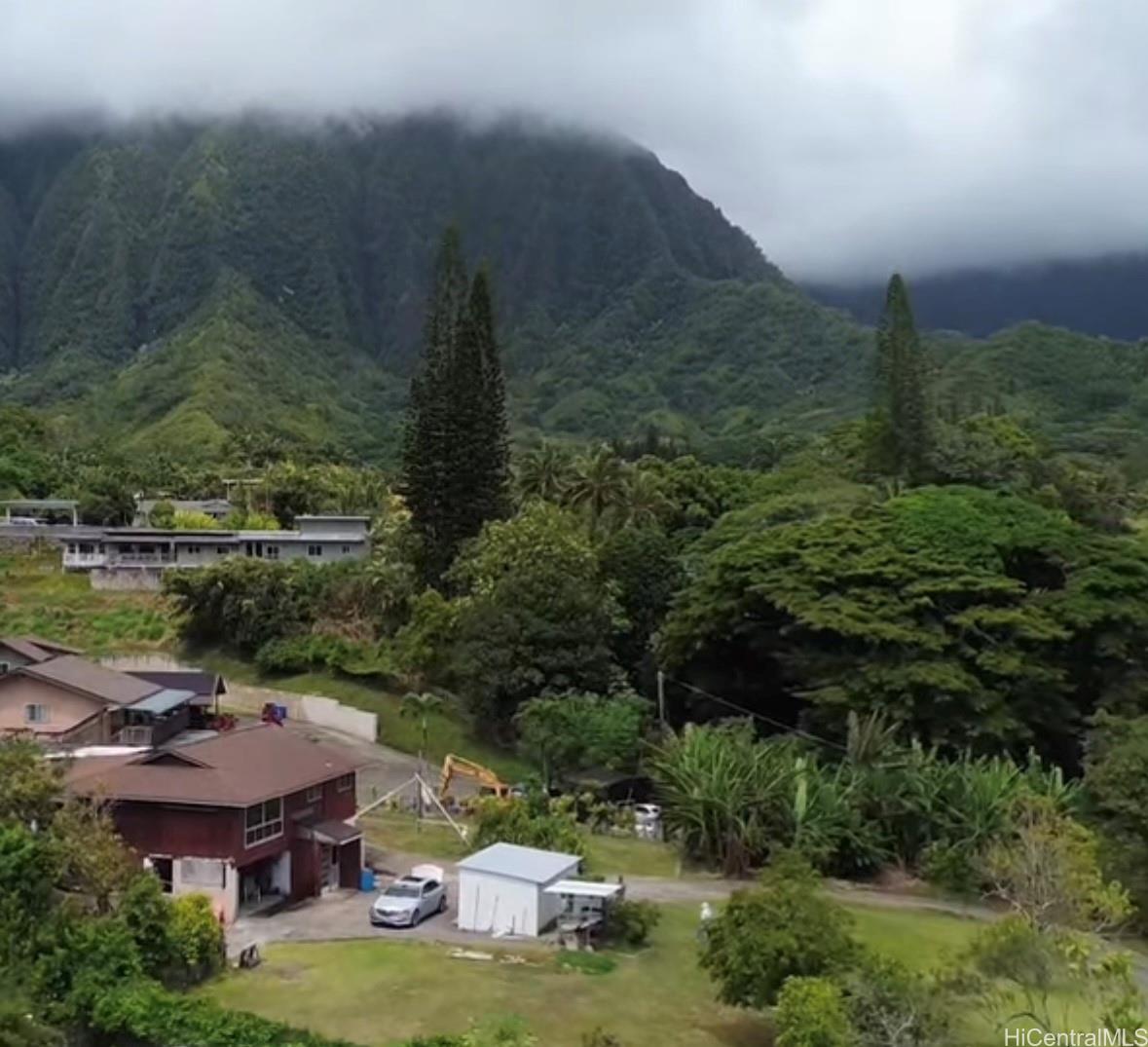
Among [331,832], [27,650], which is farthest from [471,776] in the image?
[27,650]

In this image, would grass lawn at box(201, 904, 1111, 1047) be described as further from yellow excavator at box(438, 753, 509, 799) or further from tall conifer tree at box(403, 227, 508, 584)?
tall conifer tree at box(403, 227, 508, 584)

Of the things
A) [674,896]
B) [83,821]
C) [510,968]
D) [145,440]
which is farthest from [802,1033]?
[145,440]

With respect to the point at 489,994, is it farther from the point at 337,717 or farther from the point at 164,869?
the point at 337,717

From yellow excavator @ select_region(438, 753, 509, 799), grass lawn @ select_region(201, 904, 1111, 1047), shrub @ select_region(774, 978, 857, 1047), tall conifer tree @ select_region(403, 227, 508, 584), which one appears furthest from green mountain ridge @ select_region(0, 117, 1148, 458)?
shrub @ select_region(774, 978, 857, 1047)

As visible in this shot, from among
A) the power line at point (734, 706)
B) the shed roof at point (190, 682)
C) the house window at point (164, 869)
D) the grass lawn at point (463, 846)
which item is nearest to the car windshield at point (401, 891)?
the house window at point (164, 869)

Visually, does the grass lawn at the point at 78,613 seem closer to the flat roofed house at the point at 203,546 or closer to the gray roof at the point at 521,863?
the flat roofed house at the point at 203,546

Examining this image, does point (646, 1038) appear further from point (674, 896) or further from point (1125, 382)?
point (1125, 382)
